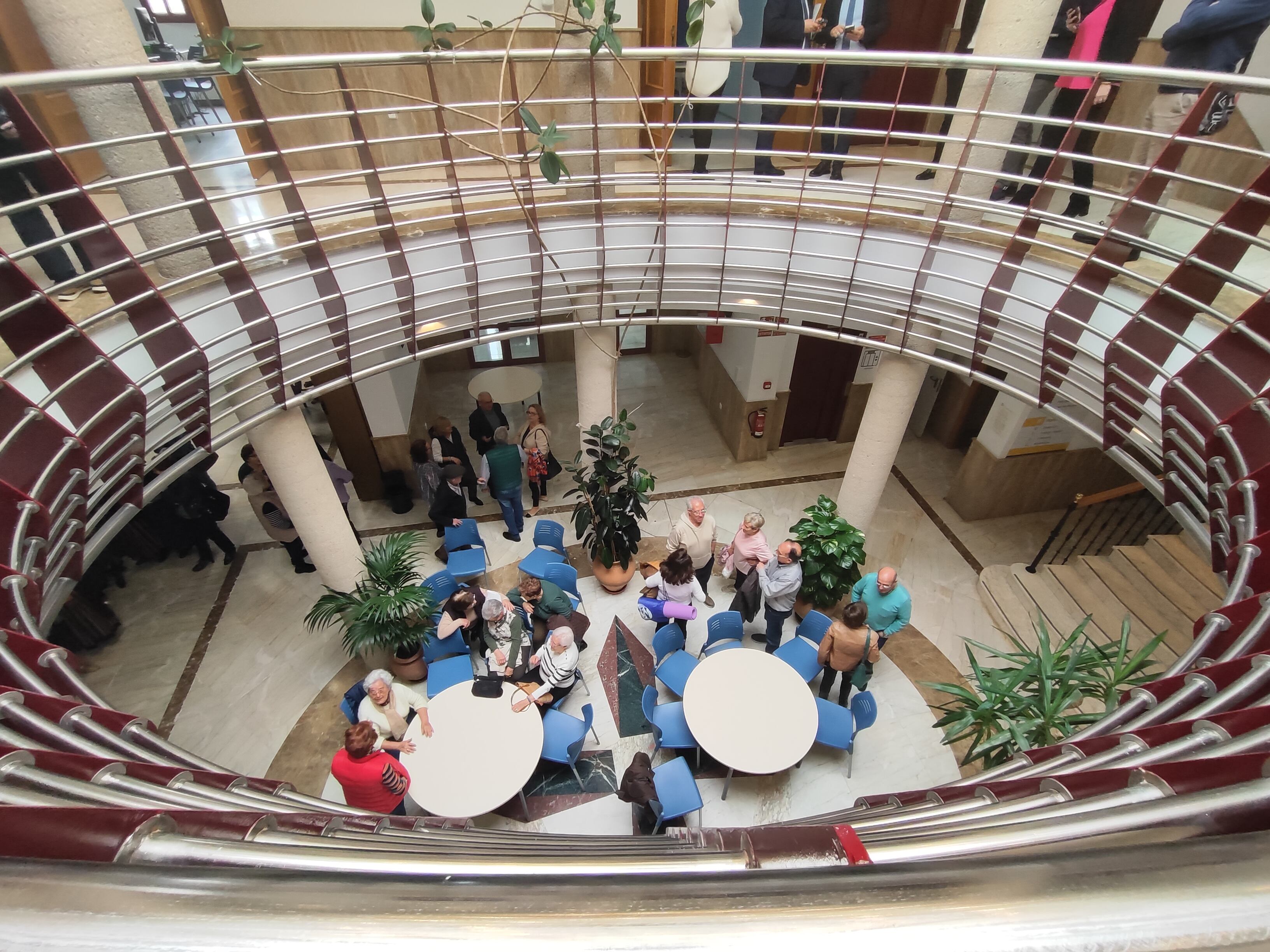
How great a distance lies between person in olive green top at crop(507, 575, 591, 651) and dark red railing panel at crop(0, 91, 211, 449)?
255 centimetres

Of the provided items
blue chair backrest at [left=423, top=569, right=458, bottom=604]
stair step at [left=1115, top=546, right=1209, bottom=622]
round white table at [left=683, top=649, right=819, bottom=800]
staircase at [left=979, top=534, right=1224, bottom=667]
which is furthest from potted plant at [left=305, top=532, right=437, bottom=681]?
stair step at [left=1115, top=546, right=1209, bottom=622]

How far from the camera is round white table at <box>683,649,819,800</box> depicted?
4.62 m

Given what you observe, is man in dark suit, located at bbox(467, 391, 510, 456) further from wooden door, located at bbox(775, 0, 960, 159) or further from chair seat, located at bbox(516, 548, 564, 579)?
wooden door, located at bbox(775, 0, 960, 159)

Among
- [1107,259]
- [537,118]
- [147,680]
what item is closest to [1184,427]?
[1107,259]

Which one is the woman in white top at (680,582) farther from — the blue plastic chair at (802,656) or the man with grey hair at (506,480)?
the man with grey hair at (506,480)

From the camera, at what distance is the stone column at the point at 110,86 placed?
3.23 m

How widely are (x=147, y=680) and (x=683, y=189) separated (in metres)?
6.76

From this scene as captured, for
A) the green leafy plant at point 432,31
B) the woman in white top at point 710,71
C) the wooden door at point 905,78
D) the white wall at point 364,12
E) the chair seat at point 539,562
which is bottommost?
the chair seat at point 539,562

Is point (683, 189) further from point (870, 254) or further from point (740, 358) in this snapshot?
point (740, 358)

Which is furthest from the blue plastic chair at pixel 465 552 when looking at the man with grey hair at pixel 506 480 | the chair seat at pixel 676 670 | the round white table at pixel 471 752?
the chair seat at pixel 676 670

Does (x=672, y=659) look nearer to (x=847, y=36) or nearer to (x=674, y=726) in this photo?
(x=674, y=726)

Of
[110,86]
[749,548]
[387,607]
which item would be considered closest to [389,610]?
[387,607]

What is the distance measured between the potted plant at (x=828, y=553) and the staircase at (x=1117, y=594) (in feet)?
4.45

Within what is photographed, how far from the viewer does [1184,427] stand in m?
3.40
